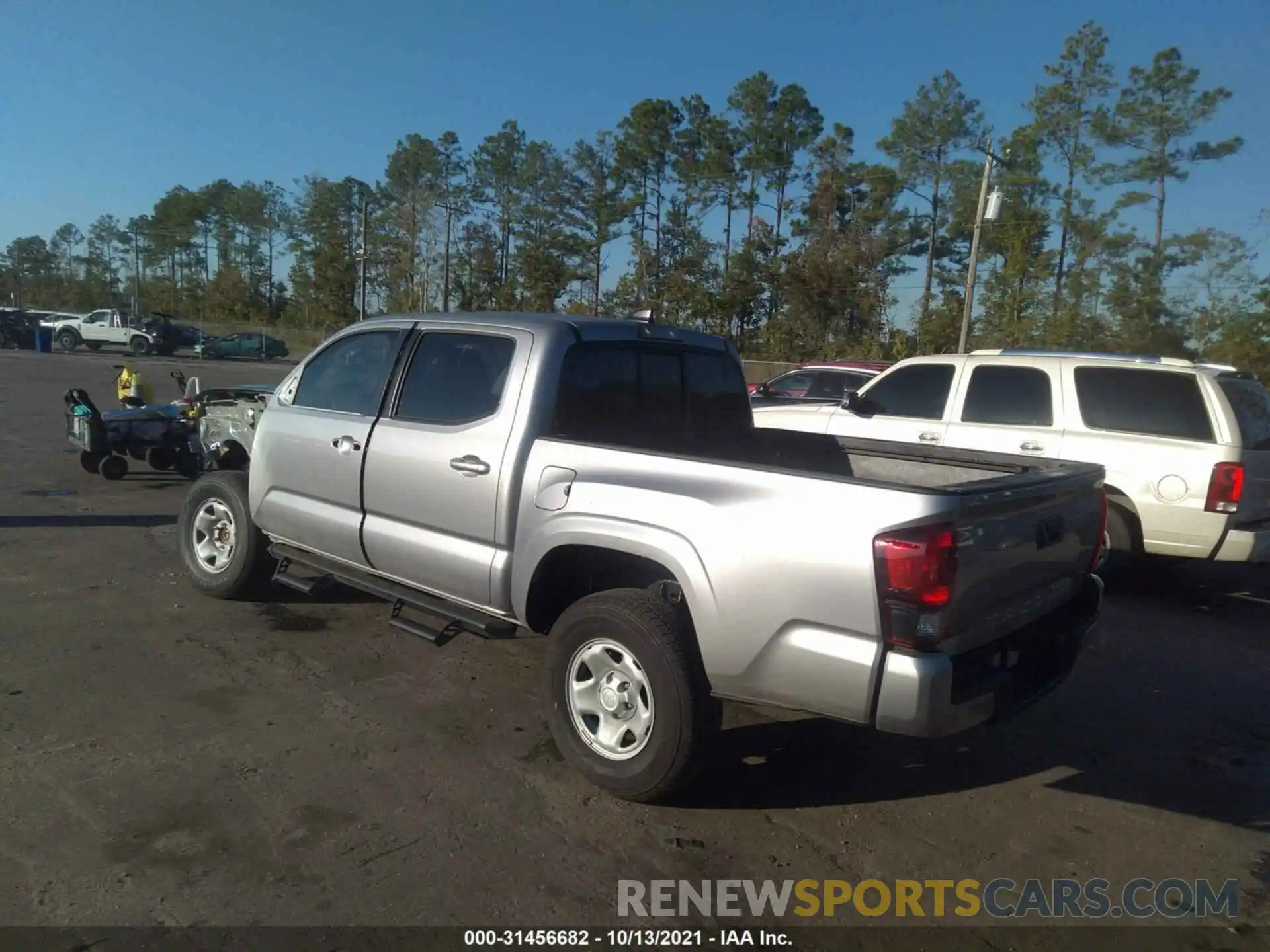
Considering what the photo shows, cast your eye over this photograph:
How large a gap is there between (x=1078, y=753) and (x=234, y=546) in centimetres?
505

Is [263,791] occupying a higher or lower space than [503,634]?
lower

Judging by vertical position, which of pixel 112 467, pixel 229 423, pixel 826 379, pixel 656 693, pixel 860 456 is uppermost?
pixel 826 379

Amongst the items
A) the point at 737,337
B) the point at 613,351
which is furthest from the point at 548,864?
the point at 737,337

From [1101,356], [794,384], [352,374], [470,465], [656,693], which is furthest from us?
[794,384]

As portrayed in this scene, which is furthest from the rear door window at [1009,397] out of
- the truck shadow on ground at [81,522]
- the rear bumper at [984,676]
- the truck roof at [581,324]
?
the truck shadow on ground at [81,522]

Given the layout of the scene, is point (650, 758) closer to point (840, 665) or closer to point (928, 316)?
point (840, 665)

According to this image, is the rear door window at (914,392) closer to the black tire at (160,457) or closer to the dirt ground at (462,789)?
the dirt ground at (462,789)

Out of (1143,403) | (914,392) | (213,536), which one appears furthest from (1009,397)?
(213,536)

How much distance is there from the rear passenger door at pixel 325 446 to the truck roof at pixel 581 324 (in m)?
0.30

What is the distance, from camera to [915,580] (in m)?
3.11

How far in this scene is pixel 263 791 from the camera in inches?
150

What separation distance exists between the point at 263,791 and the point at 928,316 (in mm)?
40130

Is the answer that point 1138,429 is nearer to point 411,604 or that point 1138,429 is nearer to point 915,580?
point 915,580

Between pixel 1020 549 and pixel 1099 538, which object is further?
pixel 1099 538
